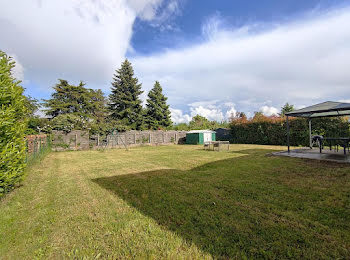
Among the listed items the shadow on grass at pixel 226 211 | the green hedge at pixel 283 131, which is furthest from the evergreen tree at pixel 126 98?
the shadow on grass at pixel 226 211

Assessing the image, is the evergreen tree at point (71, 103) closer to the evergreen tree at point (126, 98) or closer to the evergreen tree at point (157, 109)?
the evergreen tree at point (126, 98)

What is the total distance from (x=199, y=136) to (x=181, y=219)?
1549 centimetres

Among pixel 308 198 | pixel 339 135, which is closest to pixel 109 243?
pixel 308 198

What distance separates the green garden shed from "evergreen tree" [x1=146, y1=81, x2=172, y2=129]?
6768mm

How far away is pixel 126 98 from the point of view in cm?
2291

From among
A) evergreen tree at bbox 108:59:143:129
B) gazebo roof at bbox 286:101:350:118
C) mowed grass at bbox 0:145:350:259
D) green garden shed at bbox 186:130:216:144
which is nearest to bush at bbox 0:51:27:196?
mowed grass at bbox 0:145:350:259

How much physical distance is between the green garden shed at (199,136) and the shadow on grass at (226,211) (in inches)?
517

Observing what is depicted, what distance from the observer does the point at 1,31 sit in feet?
19.1

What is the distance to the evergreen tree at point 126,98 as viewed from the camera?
2250cm

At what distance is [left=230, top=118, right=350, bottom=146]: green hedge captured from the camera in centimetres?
1128

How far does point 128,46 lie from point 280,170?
38.8 feet

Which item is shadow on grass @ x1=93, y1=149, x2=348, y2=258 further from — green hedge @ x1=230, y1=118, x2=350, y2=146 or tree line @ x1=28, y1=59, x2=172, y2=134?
tree line @ x1=28, y1=59, x2=172, y2=134

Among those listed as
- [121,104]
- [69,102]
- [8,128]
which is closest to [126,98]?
[121,104]

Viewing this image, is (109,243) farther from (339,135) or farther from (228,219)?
(339,135)
